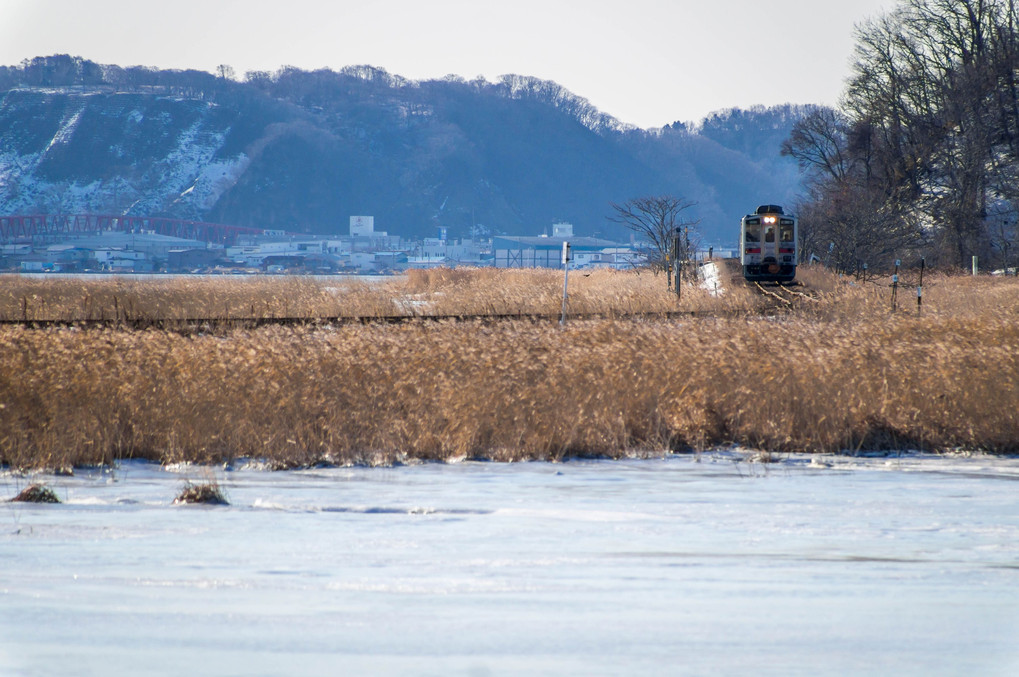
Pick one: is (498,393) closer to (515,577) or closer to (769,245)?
(515,577)

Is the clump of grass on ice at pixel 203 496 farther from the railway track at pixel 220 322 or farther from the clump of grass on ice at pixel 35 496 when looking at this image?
the railway track at pixel 220 322

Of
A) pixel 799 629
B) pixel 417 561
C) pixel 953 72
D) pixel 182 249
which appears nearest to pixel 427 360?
pixel 417 561

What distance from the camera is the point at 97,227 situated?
619ft

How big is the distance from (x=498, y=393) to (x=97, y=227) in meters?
197

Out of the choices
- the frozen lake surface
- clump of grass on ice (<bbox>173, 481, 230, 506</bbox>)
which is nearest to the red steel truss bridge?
clump of grass on ice (<bbox>173, 481, 230, 506</bbox>)

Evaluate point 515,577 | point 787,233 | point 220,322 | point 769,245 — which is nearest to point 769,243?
point 769,245

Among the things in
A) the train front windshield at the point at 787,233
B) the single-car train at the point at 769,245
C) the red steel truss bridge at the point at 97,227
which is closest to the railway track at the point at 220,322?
the single-car train at the point at 769,245

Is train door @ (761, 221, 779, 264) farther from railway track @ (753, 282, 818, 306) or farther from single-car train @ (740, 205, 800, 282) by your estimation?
railway track @ (753, 282, 818, 306)

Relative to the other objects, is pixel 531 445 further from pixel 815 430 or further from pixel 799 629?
pixel 799 629

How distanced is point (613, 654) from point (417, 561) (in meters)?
1.71

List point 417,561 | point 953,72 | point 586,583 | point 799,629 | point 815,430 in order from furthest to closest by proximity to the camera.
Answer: point 953,72 → point 815,430 → point 417,561 → point 586,583 → point 799,629

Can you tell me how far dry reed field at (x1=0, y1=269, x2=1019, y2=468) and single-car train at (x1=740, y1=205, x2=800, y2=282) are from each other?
18.8 m

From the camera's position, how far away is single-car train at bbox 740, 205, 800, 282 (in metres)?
31.4

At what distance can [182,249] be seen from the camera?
503 ft
